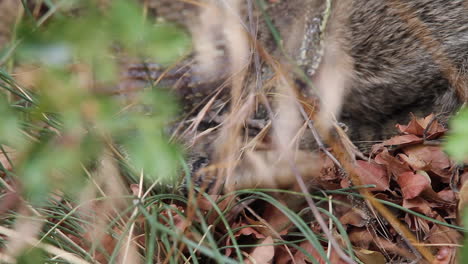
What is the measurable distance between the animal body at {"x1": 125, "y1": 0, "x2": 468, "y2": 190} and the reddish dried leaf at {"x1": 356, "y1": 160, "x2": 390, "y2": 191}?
21 cm

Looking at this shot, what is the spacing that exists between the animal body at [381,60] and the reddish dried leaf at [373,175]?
0.21 meters

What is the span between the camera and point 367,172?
1.54 metres

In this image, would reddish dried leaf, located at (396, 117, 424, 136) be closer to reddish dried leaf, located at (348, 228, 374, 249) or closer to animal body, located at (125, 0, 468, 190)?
animal body, located at (125, 0, 468, 190)

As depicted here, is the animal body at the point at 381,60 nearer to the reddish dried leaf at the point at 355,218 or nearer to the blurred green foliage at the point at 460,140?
the reddish dried leaf at the point at 355,218

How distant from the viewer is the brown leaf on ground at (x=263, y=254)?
1.43 metres

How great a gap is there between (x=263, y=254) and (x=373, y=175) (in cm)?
44

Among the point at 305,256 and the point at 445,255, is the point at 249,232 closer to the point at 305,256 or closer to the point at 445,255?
the point at 305,256

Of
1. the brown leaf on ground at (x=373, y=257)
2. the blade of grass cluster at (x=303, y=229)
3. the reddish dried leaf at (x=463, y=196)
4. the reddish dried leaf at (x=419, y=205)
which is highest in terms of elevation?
the reddish dried leaf at (x=463, y=196)

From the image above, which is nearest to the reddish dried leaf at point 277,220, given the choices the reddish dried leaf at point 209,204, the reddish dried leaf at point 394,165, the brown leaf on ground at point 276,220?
the brown leaf on ground at point 276,220

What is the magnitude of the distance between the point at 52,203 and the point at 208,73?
126 cm

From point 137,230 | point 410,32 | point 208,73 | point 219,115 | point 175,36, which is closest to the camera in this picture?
point 175,36

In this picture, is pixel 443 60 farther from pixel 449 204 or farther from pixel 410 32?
pixel 449 204

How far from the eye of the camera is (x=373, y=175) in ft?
5.06

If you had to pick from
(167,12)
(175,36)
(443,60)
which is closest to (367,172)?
(443,60)
